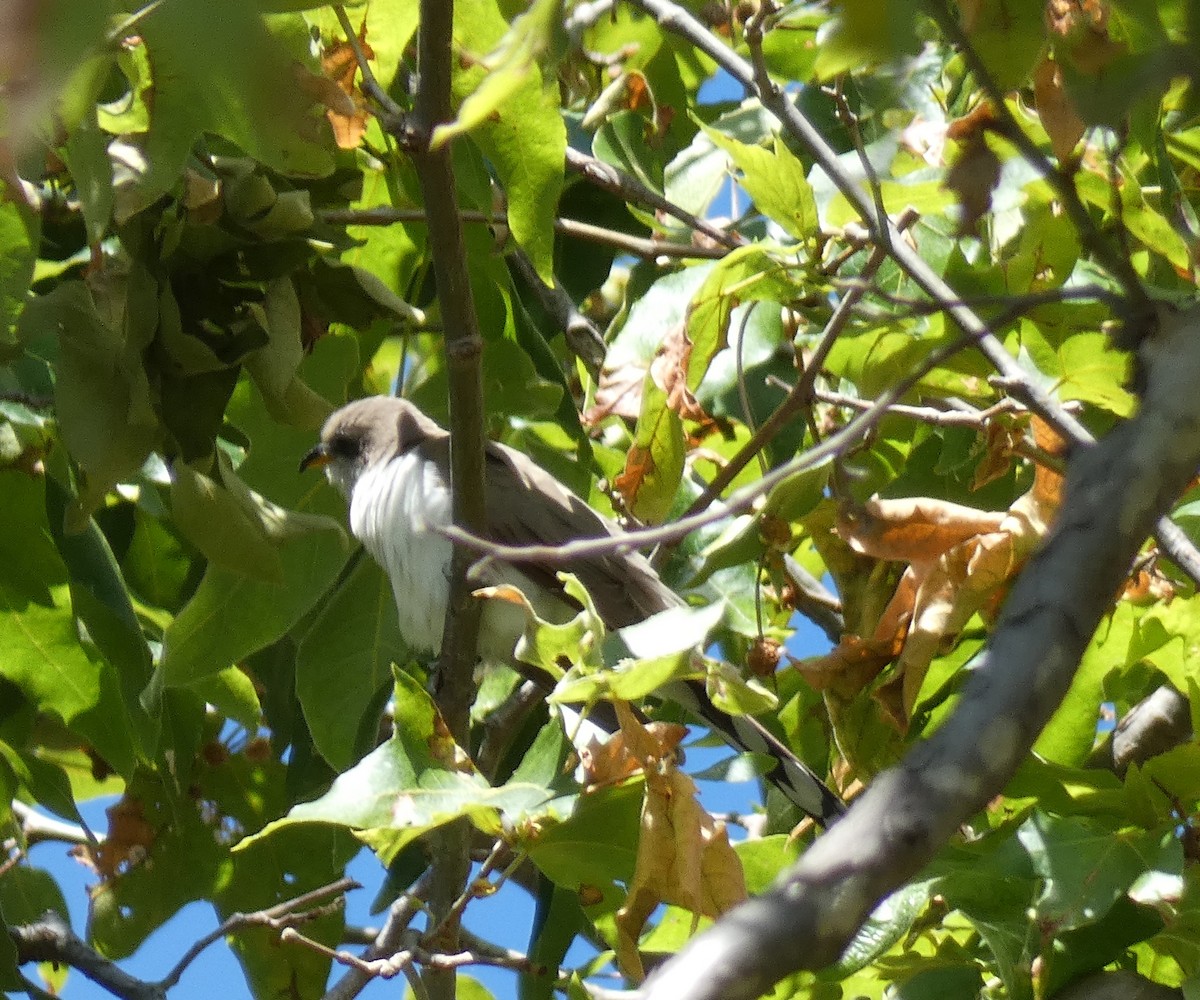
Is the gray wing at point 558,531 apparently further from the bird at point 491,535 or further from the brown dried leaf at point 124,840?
the brown dried leaf at point 124,840

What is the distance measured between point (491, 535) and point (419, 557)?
0.23m

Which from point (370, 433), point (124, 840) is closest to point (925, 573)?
point (124, 840)

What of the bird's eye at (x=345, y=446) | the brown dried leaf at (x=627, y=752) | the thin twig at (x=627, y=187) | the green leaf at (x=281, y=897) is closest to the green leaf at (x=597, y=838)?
the brown dried leaf at (x=627, y=752)

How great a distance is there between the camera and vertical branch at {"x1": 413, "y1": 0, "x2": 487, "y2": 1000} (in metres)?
2.44

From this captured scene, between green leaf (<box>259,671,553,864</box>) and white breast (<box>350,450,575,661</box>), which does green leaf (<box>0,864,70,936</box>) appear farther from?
green leaf (<box>259,671,553,864</box>)

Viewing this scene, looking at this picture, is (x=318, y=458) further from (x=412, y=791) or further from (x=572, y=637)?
(x=572, y=637)

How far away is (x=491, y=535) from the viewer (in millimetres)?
4523

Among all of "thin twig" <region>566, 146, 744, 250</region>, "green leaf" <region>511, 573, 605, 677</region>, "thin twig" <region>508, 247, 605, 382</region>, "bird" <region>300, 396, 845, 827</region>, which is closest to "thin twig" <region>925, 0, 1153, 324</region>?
"green leaf" <region>511, 573, 605, 677</region>

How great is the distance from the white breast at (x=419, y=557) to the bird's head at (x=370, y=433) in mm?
156

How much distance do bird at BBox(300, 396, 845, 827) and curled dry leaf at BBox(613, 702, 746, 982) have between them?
1.53m

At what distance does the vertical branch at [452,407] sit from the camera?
2.44 meters

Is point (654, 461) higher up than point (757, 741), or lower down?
higher up

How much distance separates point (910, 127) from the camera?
3770 millimetres

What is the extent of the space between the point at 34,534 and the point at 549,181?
4.66ft
